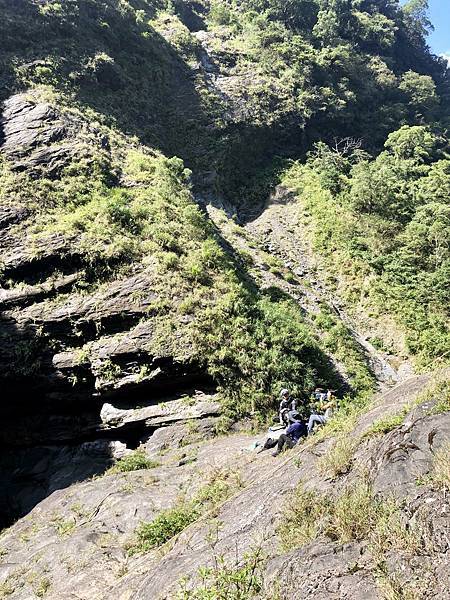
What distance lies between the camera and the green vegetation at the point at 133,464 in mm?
13734

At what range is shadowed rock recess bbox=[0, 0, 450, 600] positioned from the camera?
19.8 feet

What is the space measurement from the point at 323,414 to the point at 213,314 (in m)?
6.05

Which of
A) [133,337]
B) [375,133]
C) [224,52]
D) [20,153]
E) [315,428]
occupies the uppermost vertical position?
[224,52]

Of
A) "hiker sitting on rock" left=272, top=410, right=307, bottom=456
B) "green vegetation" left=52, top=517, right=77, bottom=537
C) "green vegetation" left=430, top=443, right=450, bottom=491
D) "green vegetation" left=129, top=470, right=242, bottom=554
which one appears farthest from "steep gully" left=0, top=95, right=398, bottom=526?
"green vegetation" left=430, top=443, right=450, bottom=491

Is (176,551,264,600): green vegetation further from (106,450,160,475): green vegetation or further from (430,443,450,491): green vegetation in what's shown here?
(106,450,160,475): green vegetation

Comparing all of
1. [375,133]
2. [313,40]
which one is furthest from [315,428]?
[313,40]

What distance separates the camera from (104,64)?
36.4m

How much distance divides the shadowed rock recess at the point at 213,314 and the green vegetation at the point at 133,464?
0.92ft

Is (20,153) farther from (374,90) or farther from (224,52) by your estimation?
(374,90)

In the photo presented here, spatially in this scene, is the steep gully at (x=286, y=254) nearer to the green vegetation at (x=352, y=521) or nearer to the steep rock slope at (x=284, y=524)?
the steep rock slope at (x=284, y=524)

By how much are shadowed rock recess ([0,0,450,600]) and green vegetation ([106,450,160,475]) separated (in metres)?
0.28

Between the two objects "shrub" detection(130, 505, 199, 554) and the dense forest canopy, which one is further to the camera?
the dense forest canopy

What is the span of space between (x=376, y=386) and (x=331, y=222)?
1410 centimetres

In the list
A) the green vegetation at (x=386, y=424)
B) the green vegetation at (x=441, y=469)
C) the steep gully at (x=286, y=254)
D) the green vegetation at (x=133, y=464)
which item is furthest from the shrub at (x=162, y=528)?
the steep gully at (x=286, y=254)
